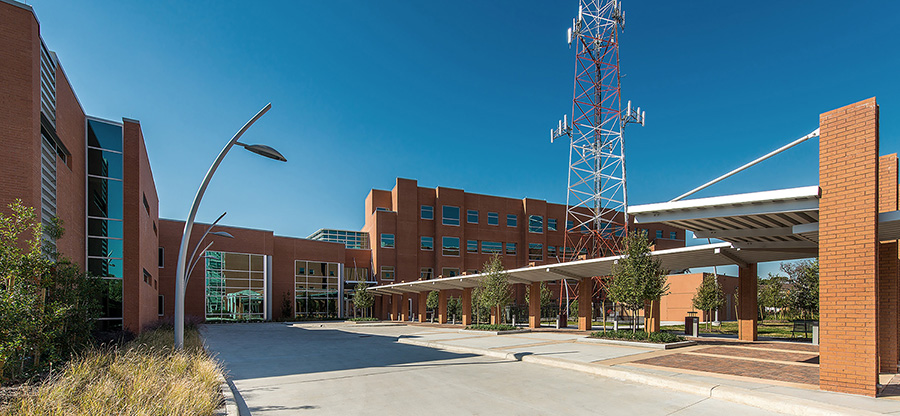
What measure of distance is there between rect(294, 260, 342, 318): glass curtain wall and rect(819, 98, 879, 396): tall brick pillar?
49898mm

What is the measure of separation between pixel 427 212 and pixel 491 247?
9428mm

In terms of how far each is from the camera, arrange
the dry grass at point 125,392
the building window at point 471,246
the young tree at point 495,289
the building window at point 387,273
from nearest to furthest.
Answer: the dry grass at point 125,392, the young tree at point 495,289, the building window at point 387,273, the building window at point 471,246

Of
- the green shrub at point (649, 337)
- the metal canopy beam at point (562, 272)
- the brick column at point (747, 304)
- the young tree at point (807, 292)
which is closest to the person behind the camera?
the green shrub at point (649, 337)

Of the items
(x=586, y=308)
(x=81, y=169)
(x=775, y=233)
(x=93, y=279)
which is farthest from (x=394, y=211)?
(x=775, y=233)

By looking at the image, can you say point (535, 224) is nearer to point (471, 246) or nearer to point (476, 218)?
point (476, 218)

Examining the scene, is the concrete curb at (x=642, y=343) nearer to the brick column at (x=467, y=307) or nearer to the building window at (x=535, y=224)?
the brick column at (x=467, y=307)

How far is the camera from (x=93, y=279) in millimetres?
13492

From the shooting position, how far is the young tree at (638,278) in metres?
18.3

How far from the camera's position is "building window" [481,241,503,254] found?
59.3 meters

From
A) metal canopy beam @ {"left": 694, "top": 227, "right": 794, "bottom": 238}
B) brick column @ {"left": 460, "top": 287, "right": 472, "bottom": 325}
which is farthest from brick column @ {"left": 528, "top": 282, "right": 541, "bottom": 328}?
metal canopy beam @ {"left": 694, "top": 227, "right": 794, "bottom": 238}

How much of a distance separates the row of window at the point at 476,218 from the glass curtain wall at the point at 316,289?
12.4 metres

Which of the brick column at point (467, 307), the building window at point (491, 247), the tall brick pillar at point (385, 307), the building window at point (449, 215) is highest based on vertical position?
the building window at point (449, 215)

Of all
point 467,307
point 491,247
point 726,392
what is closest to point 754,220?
point 726,392

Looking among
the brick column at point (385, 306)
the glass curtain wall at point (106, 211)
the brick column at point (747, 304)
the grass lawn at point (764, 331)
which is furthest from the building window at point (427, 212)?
the brick column at point (747, 304)
